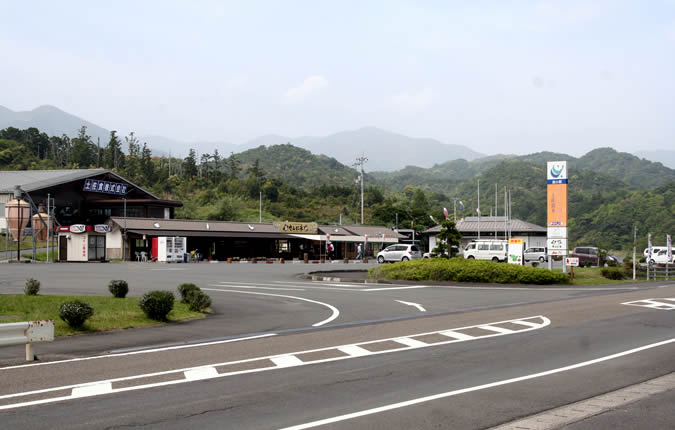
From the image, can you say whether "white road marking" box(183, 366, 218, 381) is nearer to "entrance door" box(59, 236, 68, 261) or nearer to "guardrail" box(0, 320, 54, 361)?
"guardrail" box(0, 320, 54, 361)

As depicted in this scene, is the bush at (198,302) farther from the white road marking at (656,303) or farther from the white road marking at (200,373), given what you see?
the white road marking at (656,303)

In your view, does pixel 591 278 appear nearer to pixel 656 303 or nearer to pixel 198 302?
pixel 656 303

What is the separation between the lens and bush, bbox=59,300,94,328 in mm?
11211

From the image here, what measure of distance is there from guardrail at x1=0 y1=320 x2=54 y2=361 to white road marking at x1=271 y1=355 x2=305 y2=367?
3.63 metres

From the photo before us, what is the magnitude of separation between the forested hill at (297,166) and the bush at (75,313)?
369ft

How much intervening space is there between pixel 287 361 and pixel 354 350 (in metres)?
1.35

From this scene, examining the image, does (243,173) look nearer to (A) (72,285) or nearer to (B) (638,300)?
(A) (72,285)

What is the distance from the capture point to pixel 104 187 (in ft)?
201

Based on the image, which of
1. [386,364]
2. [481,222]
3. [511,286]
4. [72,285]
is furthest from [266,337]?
[481,222]

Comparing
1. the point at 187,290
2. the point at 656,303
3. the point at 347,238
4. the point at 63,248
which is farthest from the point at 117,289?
the point at 347,238

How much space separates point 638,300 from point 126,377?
15.9 meters

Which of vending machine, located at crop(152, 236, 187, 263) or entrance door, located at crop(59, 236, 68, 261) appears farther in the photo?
entrance door, located at crop(59, 236, 68, 261)

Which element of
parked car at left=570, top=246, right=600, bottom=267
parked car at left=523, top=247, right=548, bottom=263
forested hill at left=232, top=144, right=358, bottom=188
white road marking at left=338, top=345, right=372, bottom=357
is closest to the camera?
white road marking at left=338, top=345, right=372, bottom=357

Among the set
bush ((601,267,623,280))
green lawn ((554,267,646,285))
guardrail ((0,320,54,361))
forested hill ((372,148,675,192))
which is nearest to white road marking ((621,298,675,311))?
green lawn ((554,267,646,285))
